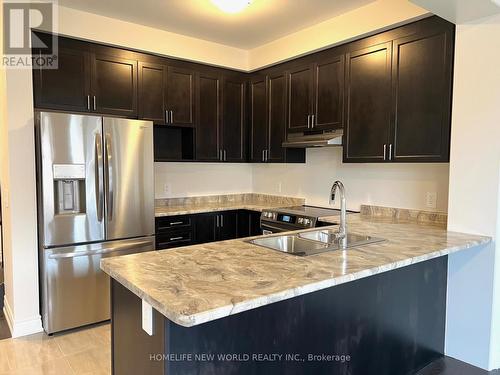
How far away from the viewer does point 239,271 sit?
1542mm

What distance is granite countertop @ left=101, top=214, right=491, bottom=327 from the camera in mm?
1200

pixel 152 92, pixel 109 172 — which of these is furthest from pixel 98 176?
pixel 152 92

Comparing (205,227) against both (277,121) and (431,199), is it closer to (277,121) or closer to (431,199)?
(277,121)

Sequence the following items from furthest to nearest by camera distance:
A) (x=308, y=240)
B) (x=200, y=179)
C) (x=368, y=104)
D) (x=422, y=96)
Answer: (x=200, y=179) < (x=368, y=104) < (x=422, y=96) < (x=308, y=240)

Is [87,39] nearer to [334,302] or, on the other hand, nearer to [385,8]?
[385,8]

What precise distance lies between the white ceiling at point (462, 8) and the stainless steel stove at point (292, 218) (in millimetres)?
1771

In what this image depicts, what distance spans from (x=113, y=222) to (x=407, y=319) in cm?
237

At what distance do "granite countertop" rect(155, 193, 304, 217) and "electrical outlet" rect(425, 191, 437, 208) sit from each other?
144cm

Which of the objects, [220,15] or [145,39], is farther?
[145,39]

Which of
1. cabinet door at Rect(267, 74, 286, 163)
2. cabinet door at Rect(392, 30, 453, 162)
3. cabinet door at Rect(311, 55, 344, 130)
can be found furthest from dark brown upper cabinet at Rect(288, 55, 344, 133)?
cabinet door at Rect(392, 30, 453, 162)

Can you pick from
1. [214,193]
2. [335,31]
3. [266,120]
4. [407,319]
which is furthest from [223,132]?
[407,319]

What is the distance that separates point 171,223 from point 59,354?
1435 mm

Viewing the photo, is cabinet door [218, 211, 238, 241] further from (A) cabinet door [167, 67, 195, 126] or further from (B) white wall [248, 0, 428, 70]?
(B) white wall [248, 0, 428, 70]

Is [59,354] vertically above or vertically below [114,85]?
below
